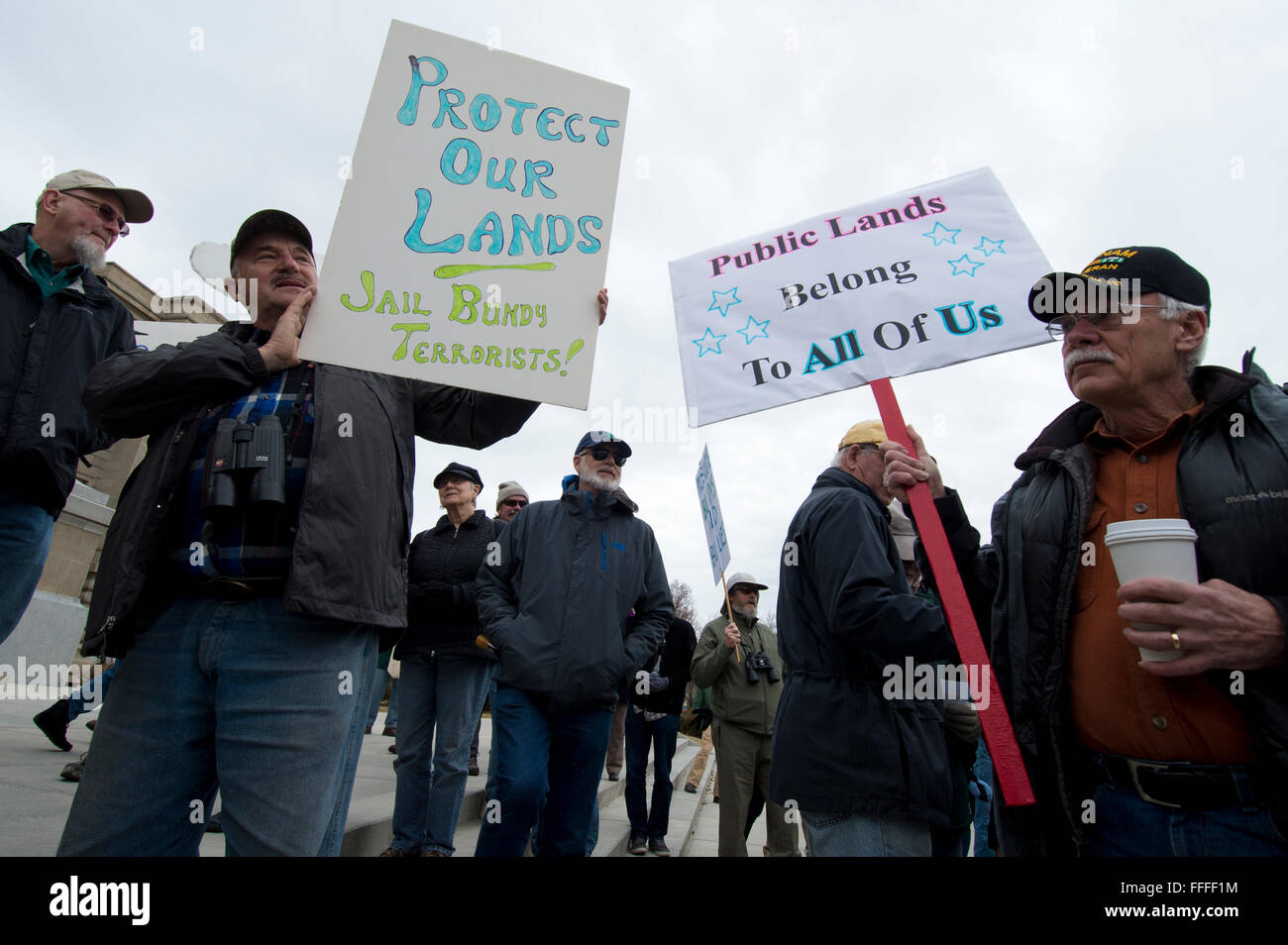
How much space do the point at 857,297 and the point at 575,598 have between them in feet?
5.76

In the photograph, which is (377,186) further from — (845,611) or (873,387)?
(845,611)

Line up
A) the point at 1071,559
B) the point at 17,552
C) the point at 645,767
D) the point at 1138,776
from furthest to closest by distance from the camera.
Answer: the point at 645,767, the point at 17,552, the point at 1071,559, the point at 1138,776

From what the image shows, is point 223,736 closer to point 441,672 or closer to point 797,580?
point 797,580

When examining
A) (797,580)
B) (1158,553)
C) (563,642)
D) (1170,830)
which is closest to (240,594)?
(563,642)

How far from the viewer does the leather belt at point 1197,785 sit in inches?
57.2

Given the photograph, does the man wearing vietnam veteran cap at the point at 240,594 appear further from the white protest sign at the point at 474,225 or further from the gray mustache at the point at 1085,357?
the gray mustache at the point at 1085,357

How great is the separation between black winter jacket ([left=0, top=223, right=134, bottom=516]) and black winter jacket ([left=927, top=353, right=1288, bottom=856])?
114 inches

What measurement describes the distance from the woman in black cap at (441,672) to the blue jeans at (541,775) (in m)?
0.57

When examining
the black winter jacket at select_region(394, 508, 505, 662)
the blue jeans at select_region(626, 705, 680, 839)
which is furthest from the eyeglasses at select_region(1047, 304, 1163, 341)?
the blue jeans at select_region(626, 705, 680, 839)

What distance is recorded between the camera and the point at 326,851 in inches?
67.2

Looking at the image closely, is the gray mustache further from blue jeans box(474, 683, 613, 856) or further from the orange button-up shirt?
blue jeans box(474, 683, 613, 856)

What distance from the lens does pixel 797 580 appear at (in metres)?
2.61

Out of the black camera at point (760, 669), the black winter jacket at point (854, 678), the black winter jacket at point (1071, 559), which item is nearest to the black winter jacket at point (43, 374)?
the black winter jacket at point (854, 678)
